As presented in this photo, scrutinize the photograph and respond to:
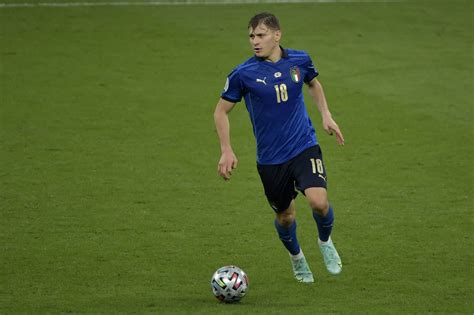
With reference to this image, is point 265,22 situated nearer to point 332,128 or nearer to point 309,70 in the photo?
point 309,70

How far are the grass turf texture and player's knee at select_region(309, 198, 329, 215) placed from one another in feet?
2.45

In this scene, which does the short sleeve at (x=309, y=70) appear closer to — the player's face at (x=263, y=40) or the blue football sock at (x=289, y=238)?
the player's face at (x=263, y=40)

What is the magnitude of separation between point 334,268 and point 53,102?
28.6 ft

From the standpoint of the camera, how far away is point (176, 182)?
14.4 meters

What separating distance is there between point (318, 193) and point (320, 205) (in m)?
0.11

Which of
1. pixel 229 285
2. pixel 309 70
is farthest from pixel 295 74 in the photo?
pixel 229 285

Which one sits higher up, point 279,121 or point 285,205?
point 279,121

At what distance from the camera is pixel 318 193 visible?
10.1 meters

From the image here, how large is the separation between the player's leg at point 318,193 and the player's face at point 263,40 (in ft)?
3.25

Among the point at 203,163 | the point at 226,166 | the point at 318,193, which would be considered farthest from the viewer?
the point at 203,163

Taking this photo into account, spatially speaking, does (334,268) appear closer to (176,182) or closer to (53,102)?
(176,182)

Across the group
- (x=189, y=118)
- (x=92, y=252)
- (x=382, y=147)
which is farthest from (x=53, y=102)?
(x=92, y=252)

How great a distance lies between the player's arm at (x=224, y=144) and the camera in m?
9.87

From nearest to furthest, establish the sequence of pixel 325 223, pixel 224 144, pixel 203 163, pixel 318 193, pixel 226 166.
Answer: pixel 226 166 < pixel 224 144 < pixel 318 193 < pixel 325 223 < pixel 203 163
